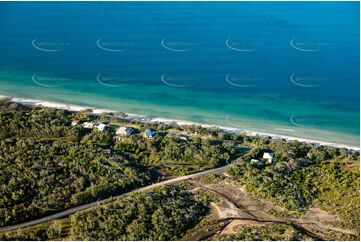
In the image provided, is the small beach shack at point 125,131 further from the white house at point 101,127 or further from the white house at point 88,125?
the white house at point 88,125

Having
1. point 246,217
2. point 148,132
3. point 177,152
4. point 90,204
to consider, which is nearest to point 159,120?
point 148,132

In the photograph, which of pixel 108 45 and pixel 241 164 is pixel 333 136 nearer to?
pixel 241 164

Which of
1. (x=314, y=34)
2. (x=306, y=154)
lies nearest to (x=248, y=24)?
(x=314, y=34)

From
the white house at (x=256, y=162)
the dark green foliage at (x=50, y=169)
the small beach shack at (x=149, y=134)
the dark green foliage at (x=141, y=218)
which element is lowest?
the dark green foliage at (x=141, y=218)

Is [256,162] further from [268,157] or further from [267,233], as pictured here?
[267,233]

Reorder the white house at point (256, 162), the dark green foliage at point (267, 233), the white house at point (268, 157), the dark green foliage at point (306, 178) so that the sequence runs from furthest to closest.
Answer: the white house at point (268, 157), the white house at point (256, 162), the dark green foliage at point (306, 178), the dark green foliage at point (267, 233)

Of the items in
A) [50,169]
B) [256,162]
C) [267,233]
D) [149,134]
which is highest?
[149,134]

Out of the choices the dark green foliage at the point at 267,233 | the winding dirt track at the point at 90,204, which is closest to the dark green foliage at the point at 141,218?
the winding dirt track at the point at 90,204

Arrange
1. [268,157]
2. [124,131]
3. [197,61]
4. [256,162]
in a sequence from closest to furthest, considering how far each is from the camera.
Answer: [256,162]
[268,157]
[124,131]
[197,61]
